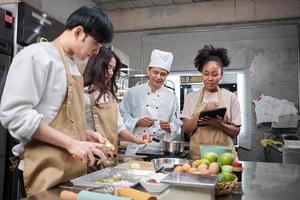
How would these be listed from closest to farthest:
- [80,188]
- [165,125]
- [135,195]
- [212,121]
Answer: [135,195] < [80,188] < [212,121] < [165,125]

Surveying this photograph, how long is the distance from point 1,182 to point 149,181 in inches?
63.8

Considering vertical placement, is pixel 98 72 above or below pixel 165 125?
above

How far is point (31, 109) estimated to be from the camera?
35.7 inches

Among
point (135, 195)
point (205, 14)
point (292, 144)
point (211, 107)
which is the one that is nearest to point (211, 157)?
point (135, 195)

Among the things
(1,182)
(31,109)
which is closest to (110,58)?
(31,109)

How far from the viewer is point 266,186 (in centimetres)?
105

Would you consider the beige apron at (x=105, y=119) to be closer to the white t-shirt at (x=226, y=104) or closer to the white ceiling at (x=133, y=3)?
the white t-shirt at (x=226, y=104)

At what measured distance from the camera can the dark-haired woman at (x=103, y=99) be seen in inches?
60.7

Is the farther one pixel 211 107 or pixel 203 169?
pixel 211 107

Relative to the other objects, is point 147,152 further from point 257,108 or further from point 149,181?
point 257,108

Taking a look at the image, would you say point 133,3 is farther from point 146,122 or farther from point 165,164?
point 165,164

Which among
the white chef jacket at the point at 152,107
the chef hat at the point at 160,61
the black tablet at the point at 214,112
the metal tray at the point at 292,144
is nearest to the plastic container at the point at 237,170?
the black tablet at the point at 214,112

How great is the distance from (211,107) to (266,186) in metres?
0.95

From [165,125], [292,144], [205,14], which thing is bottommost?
[292,144]
